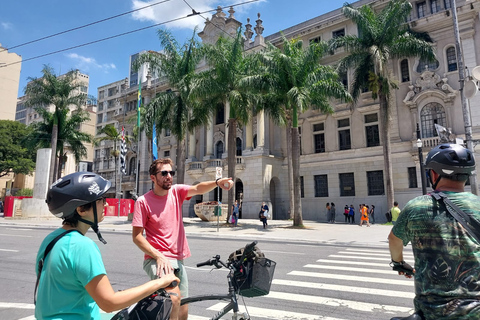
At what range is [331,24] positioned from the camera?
3228 centimetres

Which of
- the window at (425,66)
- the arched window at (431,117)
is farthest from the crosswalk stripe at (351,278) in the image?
the window at (425,66)

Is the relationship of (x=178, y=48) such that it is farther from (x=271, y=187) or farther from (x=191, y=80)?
(x=271, y=187)

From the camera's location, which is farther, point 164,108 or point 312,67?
point 164,108

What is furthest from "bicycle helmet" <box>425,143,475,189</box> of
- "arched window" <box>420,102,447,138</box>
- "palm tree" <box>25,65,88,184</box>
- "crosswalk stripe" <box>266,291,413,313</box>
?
"palm tree" <box>25,65,88,184</box>

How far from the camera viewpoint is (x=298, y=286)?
6.56 meters

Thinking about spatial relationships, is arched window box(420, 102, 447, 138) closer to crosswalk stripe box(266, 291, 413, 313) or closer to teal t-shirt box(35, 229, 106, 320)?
crosswalk stripe box(266, 291, 413, 313)

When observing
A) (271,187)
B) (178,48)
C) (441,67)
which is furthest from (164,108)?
(441,67)

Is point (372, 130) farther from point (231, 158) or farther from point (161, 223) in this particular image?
point (161, 223)

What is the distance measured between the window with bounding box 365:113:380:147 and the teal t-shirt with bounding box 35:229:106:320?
30.4m

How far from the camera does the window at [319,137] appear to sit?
32531 millimetres

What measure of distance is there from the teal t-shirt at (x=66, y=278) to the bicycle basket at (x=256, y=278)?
4.03ft

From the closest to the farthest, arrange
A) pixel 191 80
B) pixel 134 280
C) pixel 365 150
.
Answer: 1. pixel 134 280
2. pixel 191 80
3. pixel 365 150

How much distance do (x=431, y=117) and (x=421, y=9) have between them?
31.9 feet

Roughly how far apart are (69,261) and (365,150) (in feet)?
99.4
